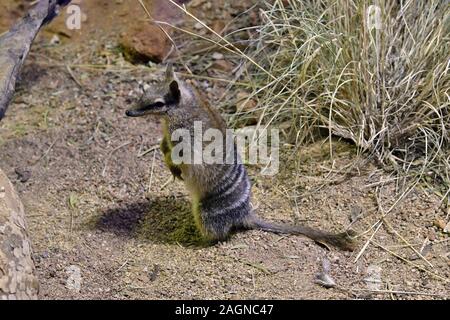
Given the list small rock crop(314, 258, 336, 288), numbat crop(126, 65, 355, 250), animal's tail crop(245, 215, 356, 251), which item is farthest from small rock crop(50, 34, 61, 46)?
small rock crop(314, 258, 336, 288)

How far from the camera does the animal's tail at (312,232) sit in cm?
324

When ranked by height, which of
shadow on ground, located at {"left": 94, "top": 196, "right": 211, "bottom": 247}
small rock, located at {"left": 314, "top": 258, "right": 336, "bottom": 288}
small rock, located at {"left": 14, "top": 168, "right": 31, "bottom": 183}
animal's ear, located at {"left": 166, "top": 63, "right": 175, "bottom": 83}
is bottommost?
shadow on ground, located at {"left": 94, "top": 196, "right": 211, "bottom": 247}

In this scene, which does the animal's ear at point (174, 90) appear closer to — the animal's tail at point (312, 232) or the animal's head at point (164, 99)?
the animal's head at point (164, 99)

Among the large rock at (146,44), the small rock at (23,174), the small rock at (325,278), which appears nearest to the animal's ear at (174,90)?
the small rock at (325,278)

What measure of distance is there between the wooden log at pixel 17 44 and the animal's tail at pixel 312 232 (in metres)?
1.30

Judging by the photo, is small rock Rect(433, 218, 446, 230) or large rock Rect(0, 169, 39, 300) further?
small rock Rect(433, 218, 446, 230)

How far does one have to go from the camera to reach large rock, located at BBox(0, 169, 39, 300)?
2.62 meters

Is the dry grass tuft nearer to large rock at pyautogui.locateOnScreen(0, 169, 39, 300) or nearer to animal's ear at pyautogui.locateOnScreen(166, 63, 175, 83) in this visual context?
animal's ear at pyautogui.locateOnScreen(166, 63, 175, 83)

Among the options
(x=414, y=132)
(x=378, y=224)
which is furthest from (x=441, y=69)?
(x=378, y=224)

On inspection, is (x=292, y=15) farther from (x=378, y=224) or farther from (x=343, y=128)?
(x=378, y=224)

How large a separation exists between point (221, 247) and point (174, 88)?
78 cm

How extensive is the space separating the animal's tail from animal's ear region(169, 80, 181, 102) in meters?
0.69

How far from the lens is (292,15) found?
3.95 meters

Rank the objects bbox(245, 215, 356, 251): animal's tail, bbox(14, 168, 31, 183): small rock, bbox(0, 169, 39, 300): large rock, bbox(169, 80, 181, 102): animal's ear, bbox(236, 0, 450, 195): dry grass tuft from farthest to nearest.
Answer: bbox(14, 168, 31, 183): small rock < bbox(236, 0, 450, 195): dry grass tuft < bbox(245, 215, 356, 251): animal's tail < bbox(169, 80, 181, 102): animal's ear < bbox(0, 169, 39, 300): large rock
